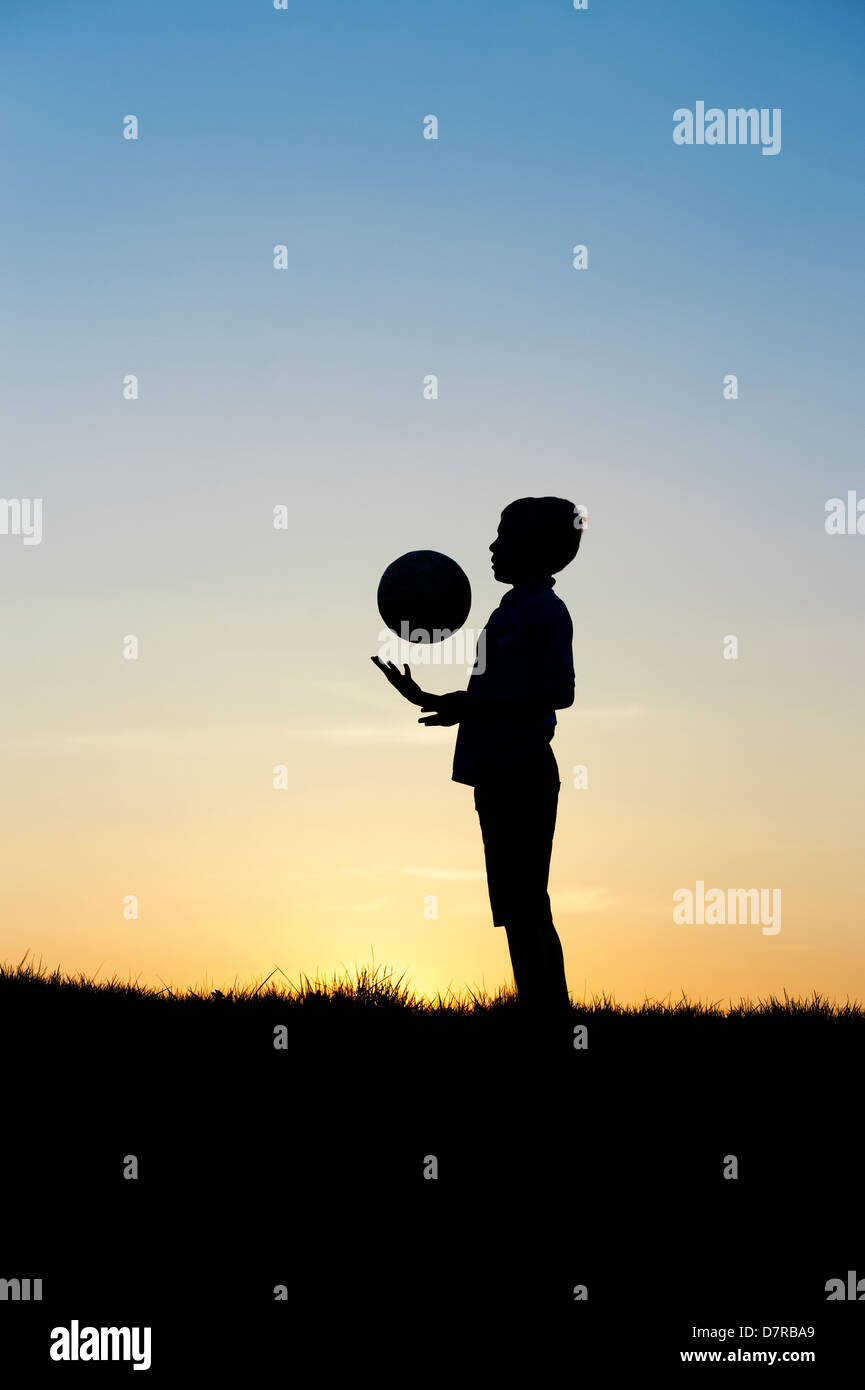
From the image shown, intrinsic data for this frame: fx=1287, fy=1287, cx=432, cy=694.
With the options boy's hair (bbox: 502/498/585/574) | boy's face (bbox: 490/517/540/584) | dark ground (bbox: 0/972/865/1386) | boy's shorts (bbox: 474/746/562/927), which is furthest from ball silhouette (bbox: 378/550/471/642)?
dark ground (bbox: 0/972/865/1386)

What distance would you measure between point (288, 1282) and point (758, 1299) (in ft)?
5.17

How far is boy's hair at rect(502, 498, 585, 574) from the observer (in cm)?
686

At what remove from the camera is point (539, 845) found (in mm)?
6652

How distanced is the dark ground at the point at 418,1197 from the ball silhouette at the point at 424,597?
2.31 meters

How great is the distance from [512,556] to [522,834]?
4.88 ft

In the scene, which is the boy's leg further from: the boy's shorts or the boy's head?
the boy's head

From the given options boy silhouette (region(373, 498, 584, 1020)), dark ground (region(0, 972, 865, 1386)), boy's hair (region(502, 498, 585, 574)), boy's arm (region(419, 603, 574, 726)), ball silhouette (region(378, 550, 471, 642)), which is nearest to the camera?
dark ground (region(0, 972, 865, 1386))

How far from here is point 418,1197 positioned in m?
4.92

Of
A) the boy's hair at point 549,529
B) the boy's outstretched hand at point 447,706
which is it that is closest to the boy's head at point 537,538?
the boy's hair at point 549,529

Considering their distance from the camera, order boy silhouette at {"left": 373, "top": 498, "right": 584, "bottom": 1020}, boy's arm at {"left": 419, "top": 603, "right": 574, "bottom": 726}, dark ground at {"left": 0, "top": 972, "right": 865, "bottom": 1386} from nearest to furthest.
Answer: dark ground at {"left": 0, "top": 972, "right": 865, "bottom": 1386} < boy's arm at {"left": 419, "top": 603, "right": 574, "bottom": 726} < boy silhouette at {"left": 373, "top": 498, "right": 584, "bottom": 1020}

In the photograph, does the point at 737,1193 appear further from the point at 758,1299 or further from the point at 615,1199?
the point at 758,1299

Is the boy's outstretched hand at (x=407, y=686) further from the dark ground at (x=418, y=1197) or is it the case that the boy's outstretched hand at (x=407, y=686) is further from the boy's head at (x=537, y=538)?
the dark ground at (x=418, y=1197)

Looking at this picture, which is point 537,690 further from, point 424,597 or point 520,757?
point 424,597
